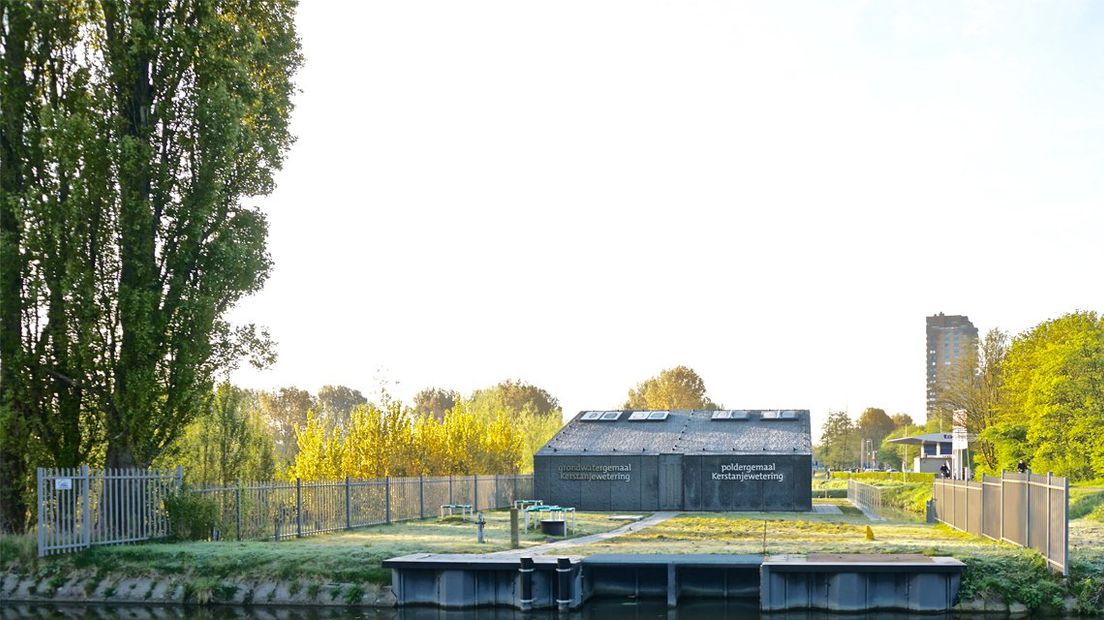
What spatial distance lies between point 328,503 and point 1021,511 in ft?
57.7

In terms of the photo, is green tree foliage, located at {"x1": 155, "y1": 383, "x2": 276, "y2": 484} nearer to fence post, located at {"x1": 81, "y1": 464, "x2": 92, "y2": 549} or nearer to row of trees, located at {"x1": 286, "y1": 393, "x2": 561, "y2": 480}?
row of trees, located at {"x1": 286, "y1": 393, "x2": 561, "y2": 480}

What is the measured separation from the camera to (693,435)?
46.7 metres

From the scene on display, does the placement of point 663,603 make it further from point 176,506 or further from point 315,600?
point 176,506

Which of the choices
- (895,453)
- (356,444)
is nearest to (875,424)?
(895,453)

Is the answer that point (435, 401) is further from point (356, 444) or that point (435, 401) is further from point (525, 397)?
point (356, 444)

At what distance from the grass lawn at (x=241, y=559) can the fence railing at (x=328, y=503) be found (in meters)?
1.87

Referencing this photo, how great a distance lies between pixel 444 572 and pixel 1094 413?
35308mm

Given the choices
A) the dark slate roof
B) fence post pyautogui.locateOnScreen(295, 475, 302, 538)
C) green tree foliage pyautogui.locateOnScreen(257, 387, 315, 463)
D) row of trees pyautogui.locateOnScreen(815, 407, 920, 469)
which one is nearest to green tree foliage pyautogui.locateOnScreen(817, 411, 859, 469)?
row of trees pyautogui.locateOnScreen(815, 407, 920, 469)

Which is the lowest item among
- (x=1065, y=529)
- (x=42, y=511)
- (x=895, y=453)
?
(x=895, y=453)

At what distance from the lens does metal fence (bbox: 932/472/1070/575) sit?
19.7 m

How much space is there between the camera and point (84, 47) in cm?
2784

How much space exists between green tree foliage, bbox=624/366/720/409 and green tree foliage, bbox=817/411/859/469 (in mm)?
17654

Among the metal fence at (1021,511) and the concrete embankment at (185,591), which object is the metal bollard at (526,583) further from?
the metal fence at (1021,511)

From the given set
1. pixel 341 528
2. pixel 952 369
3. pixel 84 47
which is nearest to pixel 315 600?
pixel 341 528
